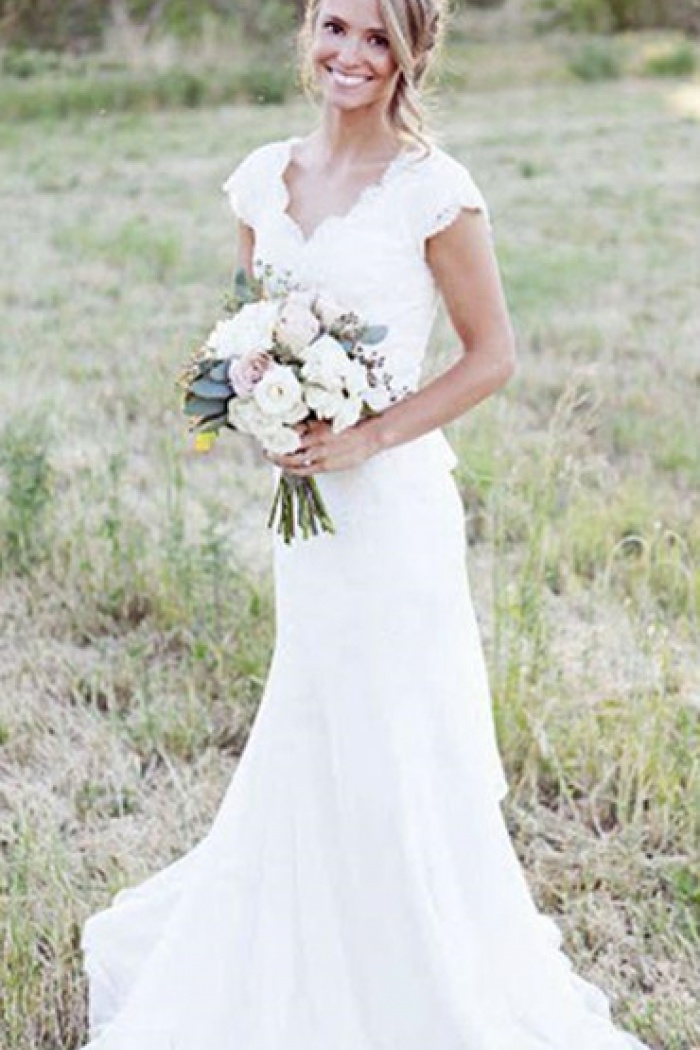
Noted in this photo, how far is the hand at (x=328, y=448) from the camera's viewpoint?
2857 mm

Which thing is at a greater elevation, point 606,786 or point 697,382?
point 606,786

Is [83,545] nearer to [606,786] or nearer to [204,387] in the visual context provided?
[606,786]

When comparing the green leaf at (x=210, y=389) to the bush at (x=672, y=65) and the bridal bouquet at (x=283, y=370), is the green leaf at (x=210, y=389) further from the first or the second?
the bush at (x=672, y=65)

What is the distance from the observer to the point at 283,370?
2.74 meters

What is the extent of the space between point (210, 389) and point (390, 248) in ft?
1.22

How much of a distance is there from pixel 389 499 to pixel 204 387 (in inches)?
16.1

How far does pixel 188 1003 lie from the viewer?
330 cm

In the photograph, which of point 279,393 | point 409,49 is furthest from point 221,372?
point 409,49

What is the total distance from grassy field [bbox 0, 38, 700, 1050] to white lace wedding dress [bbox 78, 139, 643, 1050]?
36cm

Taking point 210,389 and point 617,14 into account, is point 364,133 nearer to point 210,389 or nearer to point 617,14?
point 210,389

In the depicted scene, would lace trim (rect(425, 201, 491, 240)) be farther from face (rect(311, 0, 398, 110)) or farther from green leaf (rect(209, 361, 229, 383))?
green leaf (rect(209, 361, 229, 383))

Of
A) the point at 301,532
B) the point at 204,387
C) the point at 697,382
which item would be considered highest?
the point at 204,387

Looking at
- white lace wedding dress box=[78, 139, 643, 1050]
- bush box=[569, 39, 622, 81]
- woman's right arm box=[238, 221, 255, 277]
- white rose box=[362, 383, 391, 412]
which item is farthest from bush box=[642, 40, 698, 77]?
white rose box=[362, 383, 391, 412]

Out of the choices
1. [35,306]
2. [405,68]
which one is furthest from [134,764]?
[35,306]
